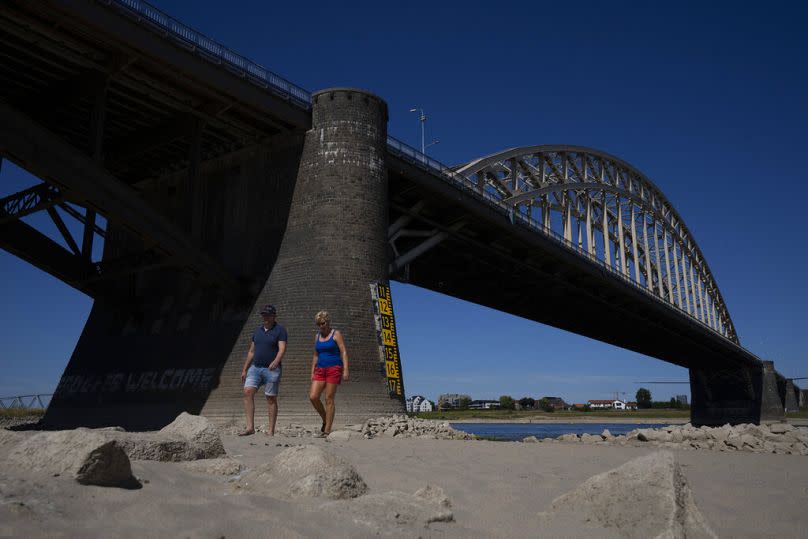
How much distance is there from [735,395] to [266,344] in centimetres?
7963

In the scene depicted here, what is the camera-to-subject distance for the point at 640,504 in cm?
385

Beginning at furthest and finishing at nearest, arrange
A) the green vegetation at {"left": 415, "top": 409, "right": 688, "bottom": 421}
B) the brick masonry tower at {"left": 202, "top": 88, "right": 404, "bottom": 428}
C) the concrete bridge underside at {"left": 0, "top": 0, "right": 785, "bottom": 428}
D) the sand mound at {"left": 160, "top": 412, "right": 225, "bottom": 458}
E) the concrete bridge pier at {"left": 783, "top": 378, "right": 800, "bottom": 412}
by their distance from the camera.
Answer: the green vegetation at {"left": 415, "top": 409, "right": 688, "bottom": 421}
the concrete bridge pier at {"left": 783, "top": 378, "right": 800, "bottom": 412}
the brick masonry tower at {"left": 202, "top": 88, "right": 404, "bottom": 428}
the concrete bridge underside at {"left": 0, "top": 0, "right": 785, "bottom": 428}
the sand mound at {"left": 160, "top": 412, "right": 225, "bottom": 458}

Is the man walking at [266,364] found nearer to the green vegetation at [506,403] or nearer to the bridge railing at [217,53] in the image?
the bridge railing at [217,53]

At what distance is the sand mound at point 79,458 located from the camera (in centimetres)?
327

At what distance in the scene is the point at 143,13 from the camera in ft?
55.0

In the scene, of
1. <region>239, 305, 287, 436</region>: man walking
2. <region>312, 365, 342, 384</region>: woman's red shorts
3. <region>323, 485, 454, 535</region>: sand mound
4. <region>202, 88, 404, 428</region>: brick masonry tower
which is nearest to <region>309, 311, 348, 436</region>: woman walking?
<region>312, 365, 342, 384</region>: woman's red shorts

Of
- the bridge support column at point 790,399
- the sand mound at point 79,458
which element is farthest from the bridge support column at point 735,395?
the sand mound at point 79,458

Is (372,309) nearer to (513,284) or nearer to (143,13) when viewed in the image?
(143,13)

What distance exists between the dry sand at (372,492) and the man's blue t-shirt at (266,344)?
6.95 ft

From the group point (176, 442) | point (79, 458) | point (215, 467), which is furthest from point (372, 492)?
point (79, 458)

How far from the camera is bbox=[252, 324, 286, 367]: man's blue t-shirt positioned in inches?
368

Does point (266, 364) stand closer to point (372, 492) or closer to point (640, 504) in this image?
point (372, 492)

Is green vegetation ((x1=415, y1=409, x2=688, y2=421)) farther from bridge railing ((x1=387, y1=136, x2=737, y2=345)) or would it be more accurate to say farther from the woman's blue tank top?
the woman's blue tank top

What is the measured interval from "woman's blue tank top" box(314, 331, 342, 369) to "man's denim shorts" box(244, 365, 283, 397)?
64 centimetres
